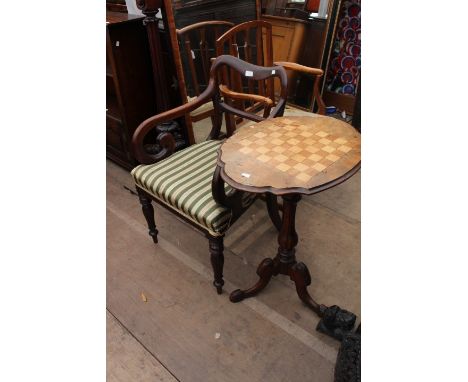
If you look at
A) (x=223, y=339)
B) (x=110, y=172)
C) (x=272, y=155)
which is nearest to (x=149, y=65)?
(x=110, y=172)

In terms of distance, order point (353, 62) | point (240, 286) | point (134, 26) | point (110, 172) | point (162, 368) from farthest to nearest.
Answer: point (353, 62) → point (110, 172) → point (134, 26) → point (240, 286) → point (162, 368)

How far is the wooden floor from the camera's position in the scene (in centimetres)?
144

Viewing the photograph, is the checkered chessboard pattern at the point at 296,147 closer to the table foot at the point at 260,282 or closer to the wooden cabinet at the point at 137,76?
the table foot at the point at 260,282

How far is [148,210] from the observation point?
189 centimetres

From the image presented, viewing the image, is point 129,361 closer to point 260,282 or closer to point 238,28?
point 260,282

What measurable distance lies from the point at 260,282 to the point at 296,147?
715 millimetres

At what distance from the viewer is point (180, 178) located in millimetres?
1615

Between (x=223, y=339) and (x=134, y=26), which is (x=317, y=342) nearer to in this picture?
(x=223, y=339)

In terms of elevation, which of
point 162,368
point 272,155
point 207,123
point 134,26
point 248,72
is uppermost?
point 134,26

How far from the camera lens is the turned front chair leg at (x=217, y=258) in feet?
4.98

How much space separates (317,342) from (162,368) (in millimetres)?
662

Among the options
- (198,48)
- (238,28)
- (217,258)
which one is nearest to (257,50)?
(238,28)

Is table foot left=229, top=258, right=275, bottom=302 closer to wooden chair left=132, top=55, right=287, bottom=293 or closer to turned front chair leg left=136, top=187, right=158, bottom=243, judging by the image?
wooden chair left=132, top=55, right=287, bottom=293

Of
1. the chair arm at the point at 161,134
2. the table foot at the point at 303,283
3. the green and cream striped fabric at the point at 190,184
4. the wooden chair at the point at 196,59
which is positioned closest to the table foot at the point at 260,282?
the table foot at the point at 303,283
